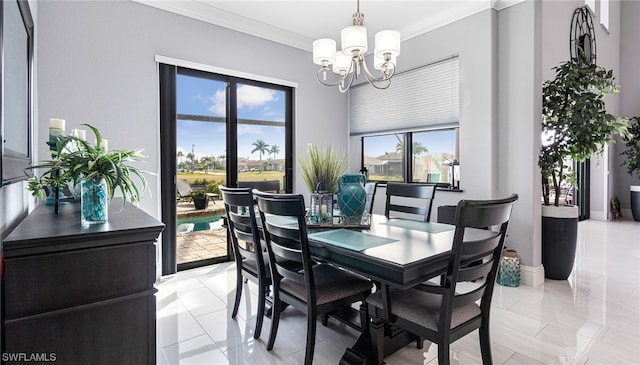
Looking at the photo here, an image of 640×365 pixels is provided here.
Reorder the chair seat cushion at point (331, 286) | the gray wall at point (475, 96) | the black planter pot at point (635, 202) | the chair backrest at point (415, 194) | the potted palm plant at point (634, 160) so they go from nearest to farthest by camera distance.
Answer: the chair seat cushion at point (331, 286)
the chair backrest at point (415, 194)
the gray wall at point (475, 96)
the potted palm plant at point (634, 160)
the black planter pot at point (635, 202)

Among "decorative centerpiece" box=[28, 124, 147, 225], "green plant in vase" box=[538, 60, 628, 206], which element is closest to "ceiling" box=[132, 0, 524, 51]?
"green plant in vase" box=[538, 60, 628, 206]

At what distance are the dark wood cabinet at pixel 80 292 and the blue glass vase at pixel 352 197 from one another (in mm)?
1321

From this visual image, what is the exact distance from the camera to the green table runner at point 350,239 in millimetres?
1658

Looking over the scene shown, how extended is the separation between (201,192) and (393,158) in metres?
A: 2.64

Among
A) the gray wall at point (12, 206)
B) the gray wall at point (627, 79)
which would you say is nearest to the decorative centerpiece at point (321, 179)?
the gray wall at point (12, 206)

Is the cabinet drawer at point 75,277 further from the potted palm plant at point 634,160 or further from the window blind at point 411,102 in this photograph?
the potted palm plant at point 634,160

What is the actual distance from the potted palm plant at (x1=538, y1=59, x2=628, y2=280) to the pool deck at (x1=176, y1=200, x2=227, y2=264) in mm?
3615

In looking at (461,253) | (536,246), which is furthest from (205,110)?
(536,246)

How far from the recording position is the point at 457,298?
1.48 meters

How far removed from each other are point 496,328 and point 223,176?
10.4 feet

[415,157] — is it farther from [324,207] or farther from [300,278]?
[300,278]

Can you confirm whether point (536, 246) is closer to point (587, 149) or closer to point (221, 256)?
point (587, 149)

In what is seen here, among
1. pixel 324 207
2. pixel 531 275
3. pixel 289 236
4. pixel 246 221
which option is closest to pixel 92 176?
pixel 289 236

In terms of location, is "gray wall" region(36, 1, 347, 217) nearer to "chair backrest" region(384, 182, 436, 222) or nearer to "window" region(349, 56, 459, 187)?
"window" region(349, 56, 459, 187)
